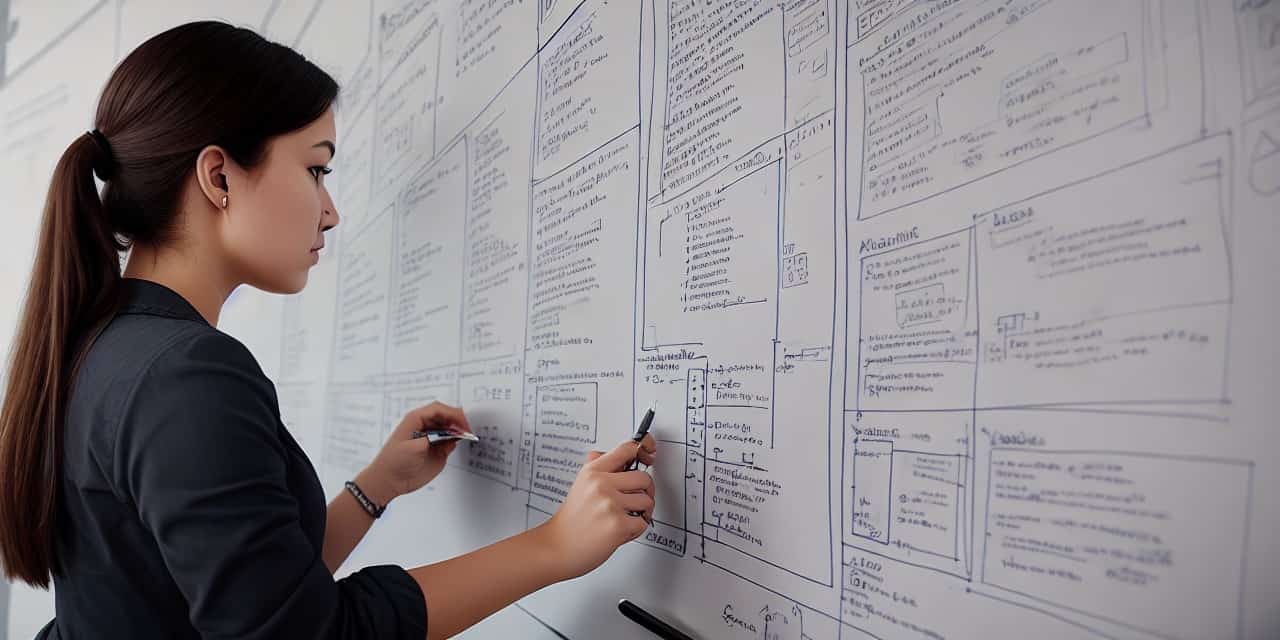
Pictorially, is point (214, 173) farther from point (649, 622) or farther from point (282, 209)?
point (649, 622)

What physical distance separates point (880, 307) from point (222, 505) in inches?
20.5

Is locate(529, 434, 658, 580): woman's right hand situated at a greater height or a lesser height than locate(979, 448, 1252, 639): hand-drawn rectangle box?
lesser

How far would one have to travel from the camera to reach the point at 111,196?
856 millimetres

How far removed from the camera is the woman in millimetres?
610

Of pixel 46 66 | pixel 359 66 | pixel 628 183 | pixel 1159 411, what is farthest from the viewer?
pixel 46 66

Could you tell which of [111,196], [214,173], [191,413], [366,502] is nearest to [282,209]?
[214,173]

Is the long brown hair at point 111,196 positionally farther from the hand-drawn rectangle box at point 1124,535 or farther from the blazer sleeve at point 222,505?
the hand-drawn rectangle box at point 1124,535

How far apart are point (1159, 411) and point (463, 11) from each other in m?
1.08

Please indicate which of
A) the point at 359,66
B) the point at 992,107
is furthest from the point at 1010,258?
the point at 359,66

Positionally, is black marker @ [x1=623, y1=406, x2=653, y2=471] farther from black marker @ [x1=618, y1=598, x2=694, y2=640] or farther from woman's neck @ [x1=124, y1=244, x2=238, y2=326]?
woman's neck @ [x1=124, y1=244, x2=238, y2=326]

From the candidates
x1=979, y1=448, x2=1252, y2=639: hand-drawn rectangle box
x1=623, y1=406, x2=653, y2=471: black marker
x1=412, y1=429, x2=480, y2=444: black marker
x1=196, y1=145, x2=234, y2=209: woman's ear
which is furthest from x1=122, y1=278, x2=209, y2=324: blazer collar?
x1=979, y1=448, x2=1252, y2=639: hand-drawn rectangle box

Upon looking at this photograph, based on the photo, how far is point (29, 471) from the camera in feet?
2.40

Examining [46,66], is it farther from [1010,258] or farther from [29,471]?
[1010,258]

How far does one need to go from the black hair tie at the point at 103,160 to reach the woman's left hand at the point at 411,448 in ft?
1.52
